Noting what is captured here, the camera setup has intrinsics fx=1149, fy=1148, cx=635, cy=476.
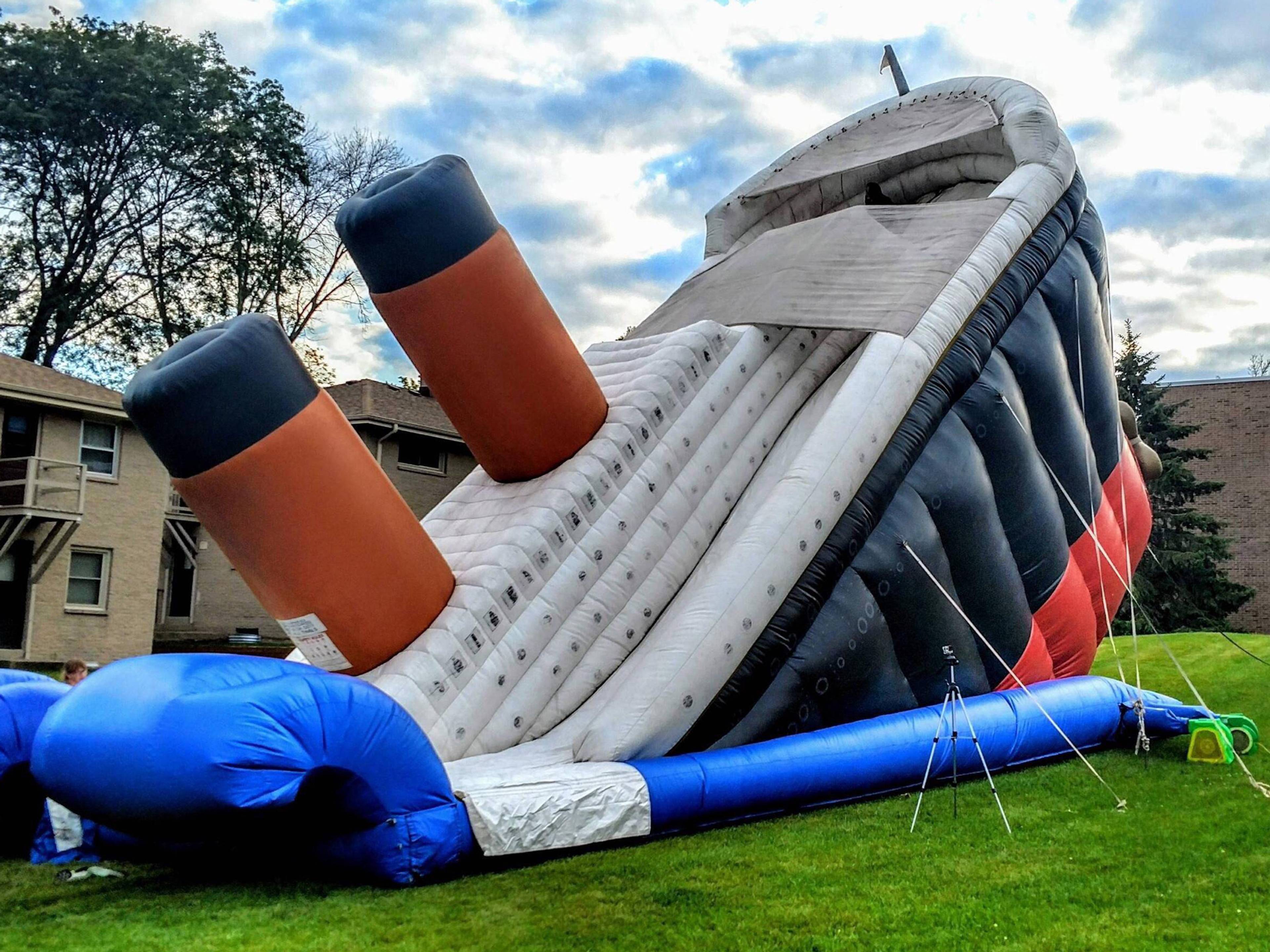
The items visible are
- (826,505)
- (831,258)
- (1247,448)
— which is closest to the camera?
(826,505)

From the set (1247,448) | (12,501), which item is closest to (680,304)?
(12,501)

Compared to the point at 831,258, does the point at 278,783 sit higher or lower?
lower

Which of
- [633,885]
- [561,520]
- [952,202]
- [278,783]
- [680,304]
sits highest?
[952,202]

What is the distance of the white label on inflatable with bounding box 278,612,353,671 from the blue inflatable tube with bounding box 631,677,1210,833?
1309mm

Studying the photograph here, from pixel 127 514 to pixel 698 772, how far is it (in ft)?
37.4

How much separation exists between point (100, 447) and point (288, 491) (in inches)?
415

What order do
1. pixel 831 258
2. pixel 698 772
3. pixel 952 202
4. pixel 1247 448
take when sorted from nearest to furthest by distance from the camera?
pixel 698 772
pixel 831 258
pixel 952 202
pixel 1247 448

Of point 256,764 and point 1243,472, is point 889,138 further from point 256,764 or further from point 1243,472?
point 1243,472

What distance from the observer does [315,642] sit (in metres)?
4.61

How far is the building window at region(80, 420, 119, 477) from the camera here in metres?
13.4

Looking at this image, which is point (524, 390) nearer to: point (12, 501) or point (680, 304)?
point (680, 304)

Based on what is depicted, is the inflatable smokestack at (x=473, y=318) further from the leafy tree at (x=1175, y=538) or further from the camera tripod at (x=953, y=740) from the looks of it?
the leafy tree at (x=1175, y=538)

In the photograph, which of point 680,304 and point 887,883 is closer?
point 887,883

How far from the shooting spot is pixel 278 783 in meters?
3.33
